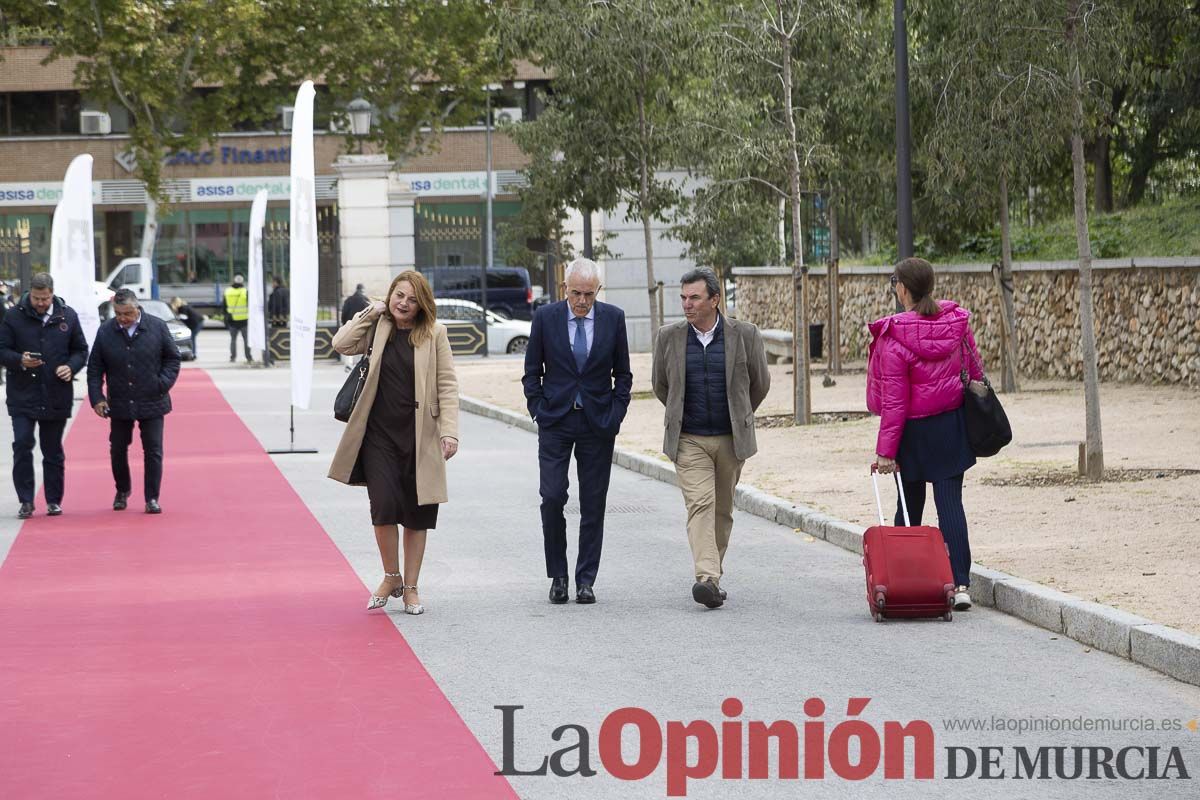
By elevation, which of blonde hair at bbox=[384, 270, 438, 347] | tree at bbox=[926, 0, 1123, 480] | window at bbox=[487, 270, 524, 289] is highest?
tree at bbox=[926, 0, 1123, 480]

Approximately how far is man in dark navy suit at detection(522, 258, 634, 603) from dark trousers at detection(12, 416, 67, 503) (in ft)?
18.4

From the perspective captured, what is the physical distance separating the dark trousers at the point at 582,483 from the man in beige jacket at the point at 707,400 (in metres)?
0.41

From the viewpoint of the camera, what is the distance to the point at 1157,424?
17.7m

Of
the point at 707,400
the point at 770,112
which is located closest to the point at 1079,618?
the point at 707,400

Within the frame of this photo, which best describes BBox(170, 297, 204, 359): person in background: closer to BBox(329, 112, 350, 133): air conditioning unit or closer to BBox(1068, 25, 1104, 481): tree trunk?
BBox(329, 112, 350, 133): air conditioning unit

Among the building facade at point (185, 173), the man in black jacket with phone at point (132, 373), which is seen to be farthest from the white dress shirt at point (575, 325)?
the building facade at point (185, 173)

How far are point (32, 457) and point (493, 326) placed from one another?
29.2 metres

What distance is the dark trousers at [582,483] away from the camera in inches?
383

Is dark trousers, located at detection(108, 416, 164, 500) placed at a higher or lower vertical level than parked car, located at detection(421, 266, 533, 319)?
lower

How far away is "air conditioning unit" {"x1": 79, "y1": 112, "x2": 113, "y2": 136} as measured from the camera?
6750cm

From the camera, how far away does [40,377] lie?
1393cm

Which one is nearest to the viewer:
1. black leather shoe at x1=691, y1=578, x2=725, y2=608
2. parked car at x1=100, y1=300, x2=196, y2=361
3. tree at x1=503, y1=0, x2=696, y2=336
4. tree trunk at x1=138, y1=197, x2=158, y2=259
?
black leather shoe at x1=691, y1=578, x2=725, y2=608

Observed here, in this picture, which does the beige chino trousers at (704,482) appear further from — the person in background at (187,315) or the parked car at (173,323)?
the person in background at (187,315)

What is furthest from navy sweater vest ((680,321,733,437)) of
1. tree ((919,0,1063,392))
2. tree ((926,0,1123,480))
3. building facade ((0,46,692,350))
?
building facade ((0,46,692,350))
